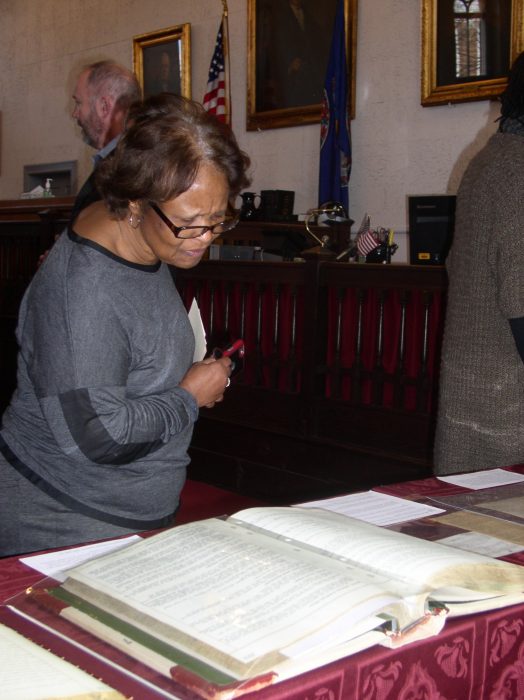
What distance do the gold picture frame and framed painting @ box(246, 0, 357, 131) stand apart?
69cm

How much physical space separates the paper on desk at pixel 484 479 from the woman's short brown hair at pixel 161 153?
2.57 ft

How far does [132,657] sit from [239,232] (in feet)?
19.1

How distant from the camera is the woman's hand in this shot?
176 centimetres

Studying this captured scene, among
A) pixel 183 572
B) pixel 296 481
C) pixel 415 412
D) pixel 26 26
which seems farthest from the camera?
pixel 26 26

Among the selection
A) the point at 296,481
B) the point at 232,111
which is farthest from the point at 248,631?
the point at 232,111

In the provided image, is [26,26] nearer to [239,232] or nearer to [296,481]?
[239,232]

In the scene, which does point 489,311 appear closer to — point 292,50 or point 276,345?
point 276,345

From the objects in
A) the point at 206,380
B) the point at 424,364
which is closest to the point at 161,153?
the point at 206,380

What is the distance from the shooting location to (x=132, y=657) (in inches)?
35.0

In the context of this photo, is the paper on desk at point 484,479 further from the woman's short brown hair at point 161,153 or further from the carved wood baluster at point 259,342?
the carved wood baluster at point 259,342

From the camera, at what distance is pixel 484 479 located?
1790 millimetres

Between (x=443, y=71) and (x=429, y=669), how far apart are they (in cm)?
558

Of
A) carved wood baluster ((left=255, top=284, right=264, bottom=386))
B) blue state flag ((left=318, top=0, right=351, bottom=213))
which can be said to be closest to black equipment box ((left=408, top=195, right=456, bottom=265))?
carved wood baluster ((left=255, top=284, right=264, bottom=386))

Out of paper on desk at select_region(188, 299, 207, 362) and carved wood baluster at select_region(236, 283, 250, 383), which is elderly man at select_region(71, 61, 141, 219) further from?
paper on desk at select_region(188, 299, 207, 362)
